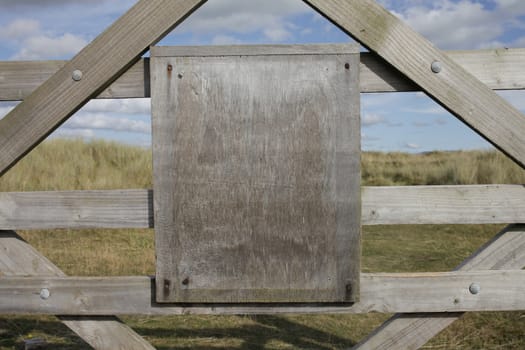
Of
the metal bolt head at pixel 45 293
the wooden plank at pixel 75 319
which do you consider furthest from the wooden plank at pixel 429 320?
the metal bolt head at pixel 45 293

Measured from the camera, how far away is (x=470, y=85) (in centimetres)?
283

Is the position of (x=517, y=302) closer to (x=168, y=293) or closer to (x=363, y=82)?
(x=363, y=82)

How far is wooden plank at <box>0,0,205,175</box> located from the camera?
114 inches

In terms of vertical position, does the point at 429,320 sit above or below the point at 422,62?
below

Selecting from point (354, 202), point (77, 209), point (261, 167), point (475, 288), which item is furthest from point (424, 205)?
point (77, 209)

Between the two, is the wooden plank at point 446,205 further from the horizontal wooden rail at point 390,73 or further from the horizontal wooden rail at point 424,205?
the horizontal wooden rail at point 390,73

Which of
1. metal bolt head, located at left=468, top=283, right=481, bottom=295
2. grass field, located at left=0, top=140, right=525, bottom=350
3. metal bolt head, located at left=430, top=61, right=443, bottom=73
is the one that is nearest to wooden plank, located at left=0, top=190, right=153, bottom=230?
metal bolt head, located at left=430, top=61, right=443, bottom=73

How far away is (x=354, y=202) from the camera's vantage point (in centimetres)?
287

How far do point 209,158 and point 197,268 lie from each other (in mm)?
574

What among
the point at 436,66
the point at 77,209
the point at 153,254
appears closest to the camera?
the point at 436,66

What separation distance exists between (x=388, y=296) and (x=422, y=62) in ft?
4.00

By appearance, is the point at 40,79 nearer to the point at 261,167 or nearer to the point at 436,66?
the point at 261,167

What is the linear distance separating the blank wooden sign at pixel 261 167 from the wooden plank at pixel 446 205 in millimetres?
172

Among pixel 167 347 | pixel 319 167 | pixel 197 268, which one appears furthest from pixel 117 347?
pixel 167 347
